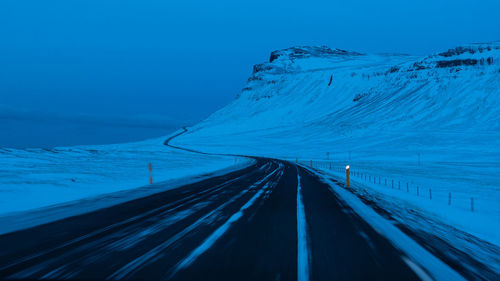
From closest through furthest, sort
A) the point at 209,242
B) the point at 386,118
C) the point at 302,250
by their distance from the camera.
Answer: the point at 302,250, the point at 209,242, the point at 386,118

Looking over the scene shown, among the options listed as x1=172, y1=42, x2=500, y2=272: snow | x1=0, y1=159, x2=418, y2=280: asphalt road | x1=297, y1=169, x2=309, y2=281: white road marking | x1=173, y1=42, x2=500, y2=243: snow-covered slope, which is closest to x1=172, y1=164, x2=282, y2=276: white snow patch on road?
x1=0, y1=159, x2=418, y2=280: asphalt road

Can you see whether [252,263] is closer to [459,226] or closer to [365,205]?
[459,226]

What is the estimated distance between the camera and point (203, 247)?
5820mm

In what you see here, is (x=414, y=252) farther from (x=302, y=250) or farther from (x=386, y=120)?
(x=386, y=120)

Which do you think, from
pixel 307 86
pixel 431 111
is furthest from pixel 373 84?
pixel 431 111

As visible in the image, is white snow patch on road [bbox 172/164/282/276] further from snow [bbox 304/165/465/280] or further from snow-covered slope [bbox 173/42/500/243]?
snow-covered slope [bbox 173/42/500/243]

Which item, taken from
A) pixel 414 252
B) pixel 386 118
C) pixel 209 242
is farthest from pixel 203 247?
pixel 386 118

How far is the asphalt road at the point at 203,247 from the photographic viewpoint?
4637 mm

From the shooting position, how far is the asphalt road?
4.64m

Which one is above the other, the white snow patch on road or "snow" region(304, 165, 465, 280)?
the white snow patch on road

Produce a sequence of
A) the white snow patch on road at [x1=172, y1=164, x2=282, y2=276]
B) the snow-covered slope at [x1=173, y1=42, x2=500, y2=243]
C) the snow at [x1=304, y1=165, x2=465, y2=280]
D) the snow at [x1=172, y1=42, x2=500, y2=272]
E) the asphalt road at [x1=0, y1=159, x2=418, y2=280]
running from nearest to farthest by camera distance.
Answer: the asphalt road at [x1=0, y1=159, x2=418, y2=280] < the snow at [x1=304, y1=165, x2=465, y2=280] < the white snow patch on road at [x1=172, y1=164, x2=282, y2=276] < the snow at [x1=172, y1=42, x2=500, y2=272] < the snow-covered slope at [x1=173, y1=42, x2=500, y2=243]

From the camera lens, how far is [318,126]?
135m

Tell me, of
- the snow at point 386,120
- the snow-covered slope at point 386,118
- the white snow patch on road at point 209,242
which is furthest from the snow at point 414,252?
the snow-covered slope at point 386,118

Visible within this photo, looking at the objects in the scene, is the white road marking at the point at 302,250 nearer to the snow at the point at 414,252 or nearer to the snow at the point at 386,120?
the snow at the point at 414,252
